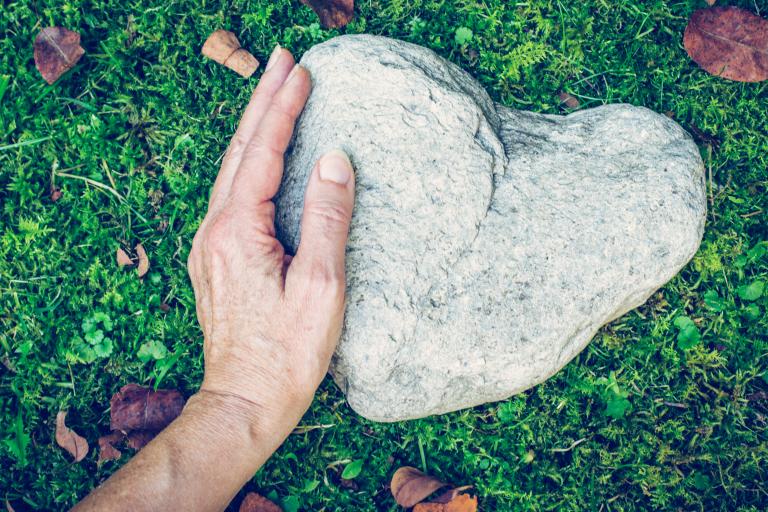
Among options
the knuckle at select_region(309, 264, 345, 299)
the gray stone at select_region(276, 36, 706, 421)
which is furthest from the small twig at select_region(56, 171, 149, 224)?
the knuckle at select_region(309, 264, 345, 299)

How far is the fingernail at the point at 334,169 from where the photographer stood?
100.0 inches

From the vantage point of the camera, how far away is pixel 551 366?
9.50 ft

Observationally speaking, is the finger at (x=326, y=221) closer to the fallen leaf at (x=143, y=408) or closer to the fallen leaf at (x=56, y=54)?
the fallen leaf at (x=143, y=408)

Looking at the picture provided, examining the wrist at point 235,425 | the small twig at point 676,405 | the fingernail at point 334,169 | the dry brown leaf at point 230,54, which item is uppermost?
the dry brown leaf at point 230,54

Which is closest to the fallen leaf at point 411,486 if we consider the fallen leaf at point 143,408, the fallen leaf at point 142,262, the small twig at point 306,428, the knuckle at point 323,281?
the small twig at point 306,428

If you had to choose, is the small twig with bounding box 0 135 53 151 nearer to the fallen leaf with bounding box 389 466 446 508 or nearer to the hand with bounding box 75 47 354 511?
the hand with bounding box 75 47 354 511

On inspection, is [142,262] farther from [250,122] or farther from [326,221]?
[326,221]

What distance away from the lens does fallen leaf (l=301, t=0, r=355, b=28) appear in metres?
3.49

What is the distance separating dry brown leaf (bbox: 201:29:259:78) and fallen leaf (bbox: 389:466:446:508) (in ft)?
7.78

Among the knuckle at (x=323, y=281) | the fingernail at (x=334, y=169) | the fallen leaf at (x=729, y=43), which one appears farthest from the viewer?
the fallen leaf at (x=729, y=43)

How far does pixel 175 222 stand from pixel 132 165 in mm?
413

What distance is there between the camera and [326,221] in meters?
2.46

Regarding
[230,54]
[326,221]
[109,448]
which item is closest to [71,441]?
[109,448]

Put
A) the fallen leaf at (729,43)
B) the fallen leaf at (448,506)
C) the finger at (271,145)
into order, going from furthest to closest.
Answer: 1. the fallen leaf at (729,43)
2. the fallen leaf at (448,506)
3. the finger at (271,145)
